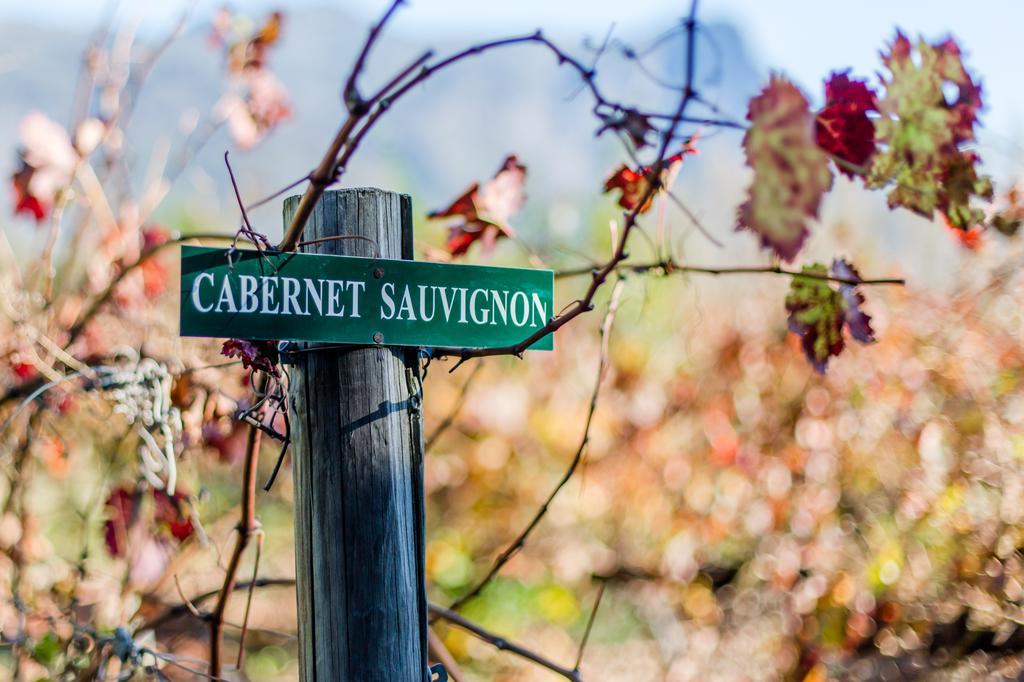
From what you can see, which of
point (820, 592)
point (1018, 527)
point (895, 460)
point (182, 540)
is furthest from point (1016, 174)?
point (182, 540)

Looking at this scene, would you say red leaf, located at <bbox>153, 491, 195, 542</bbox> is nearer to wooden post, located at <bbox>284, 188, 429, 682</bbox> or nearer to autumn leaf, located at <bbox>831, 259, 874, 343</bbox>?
wooden post, located at <bbox>284, 188, 429, 682</bbox>

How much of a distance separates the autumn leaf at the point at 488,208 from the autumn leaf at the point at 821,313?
1.97ft

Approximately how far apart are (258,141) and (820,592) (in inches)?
123

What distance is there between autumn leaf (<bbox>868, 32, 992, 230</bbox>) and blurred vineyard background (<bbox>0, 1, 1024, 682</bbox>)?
5.25 ft

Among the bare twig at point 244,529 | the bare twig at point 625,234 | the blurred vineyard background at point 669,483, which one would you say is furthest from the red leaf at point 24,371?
the bare twig at point 625,234

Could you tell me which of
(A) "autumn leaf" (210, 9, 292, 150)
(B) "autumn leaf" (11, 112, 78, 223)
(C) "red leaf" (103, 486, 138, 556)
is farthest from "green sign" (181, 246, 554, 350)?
(A) "autumn leaf" (210, 9, 292, 150)

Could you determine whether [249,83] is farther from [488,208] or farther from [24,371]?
[488,208]

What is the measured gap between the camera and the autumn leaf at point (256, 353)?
1.37 m

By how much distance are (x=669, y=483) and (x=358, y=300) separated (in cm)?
390

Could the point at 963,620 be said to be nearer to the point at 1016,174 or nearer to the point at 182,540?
the point at 1016,174

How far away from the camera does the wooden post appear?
1.34m

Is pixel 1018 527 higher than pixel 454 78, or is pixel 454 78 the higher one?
pixel 454 78

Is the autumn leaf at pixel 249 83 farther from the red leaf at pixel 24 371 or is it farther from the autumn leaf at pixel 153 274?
the red leaf at pixel 24 371

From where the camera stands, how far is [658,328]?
6.32 m
